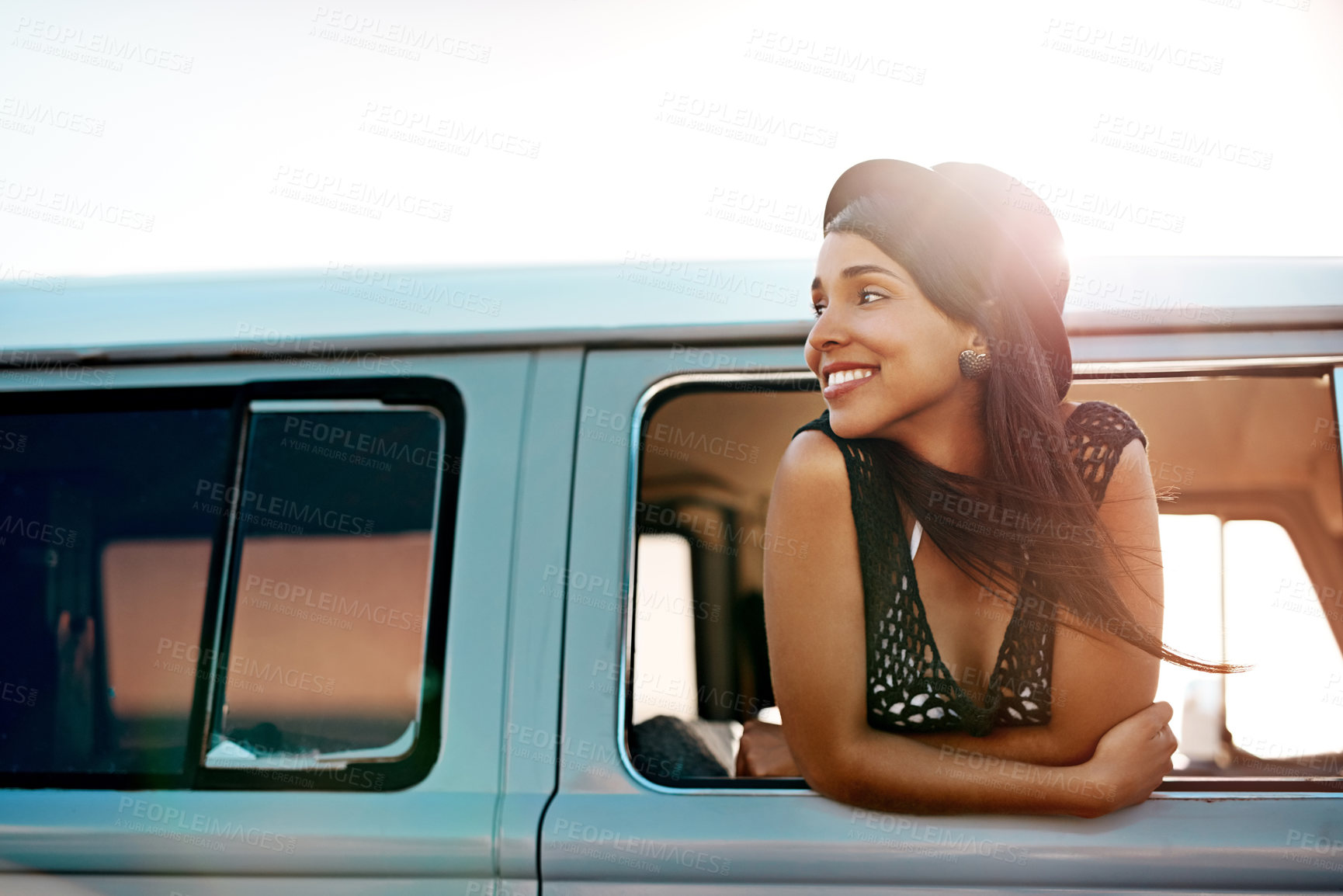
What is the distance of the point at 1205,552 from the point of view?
8.11ft

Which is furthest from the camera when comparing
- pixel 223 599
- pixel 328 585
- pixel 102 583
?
pixel 328 585

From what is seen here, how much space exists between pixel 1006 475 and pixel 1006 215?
469mm

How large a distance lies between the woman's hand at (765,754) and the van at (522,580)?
3.7 inches

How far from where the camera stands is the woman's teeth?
1.52 meters

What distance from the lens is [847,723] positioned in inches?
56.3

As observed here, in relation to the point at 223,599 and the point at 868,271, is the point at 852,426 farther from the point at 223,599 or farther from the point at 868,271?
the point at 223,599

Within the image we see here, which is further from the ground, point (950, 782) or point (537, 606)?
point (537, 606)

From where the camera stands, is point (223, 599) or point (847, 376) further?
point (223, 599)

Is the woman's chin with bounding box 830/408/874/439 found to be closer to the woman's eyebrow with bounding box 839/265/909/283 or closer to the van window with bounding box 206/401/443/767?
the woman's eyebrow with bounding box 839/265/909/283

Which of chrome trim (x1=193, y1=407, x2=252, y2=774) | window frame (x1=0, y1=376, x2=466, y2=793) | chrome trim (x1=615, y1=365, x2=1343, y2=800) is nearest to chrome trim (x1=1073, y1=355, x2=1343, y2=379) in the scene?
chrome trim (x1=615, y1=365, x2=1343, y2=800)

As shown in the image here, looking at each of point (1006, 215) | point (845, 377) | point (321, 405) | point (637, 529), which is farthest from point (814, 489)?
point (321, 405)

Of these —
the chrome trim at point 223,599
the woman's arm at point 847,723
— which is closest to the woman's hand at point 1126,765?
the woman's arm at point 847,723

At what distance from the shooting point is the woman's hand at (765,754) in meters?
1.57

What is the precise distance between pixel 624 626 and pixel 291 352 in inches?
33.7
